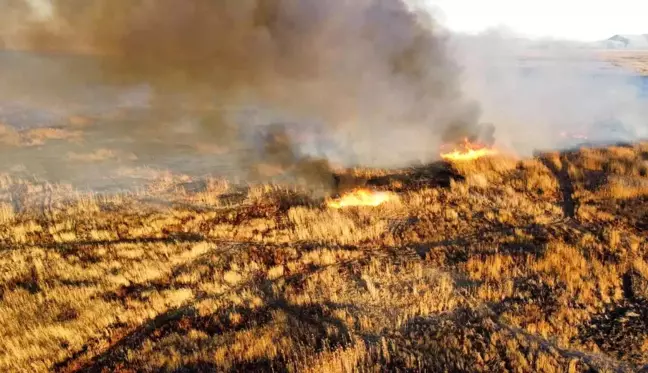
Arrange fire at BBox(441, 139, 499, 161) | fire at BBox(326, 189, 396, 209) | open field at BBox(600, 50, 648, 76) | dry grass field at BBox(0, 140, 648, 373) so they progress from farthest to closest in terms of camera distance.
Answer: open field at BBox(600, 50, 648, 76) < fire at BBox(441, 139, 499, 161) < fire at BBox(326, 189, 396, 209) < dry grass field at BBox(0, 140, 648, 373)

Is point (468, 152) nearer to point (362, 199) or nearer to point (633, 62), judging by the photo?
point (362, 199)

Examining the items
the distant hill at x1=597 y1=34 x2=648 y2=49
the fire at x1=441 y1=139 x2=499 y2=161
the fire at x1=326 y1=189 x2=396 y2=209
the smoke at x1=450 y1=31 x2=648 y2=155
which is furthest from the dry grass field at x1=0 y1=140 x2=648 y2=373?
the distant hill at x1=597 y1=34 x2=648 y2=49

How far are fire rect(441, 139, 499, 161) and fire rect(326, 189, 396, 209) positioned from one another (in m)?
3.23

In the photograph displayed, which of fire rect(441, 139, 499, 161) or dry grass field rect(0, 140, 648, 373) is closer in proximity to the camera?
dry grass field rect(0, 140, 648, 373)

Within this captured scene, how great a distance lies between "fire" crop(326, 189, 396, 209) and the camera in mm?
10758

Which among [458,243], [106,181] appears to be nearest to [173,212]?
[106,181]

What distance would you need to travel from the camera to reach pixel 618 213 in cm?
1005

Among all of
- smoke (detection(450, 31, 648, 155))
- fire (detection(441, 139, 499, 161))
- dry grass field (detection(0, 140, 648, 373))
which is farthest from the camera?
smoke (detection(450, 31, 648, 155))

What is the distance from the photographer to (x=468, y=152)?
13.7 meters

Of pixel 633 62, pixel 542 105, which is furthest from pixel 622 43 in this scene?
pixel 542 105

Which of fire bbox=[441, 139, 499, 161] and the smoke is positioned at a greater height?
the smoke

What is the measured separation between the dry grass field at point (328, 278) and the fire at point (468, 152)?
134 centimetres

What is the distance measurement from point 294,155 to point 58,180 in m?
6.66

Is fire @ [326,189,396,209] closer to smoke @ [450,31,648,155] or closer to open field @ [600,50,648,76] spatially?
smoke @ [450,31,648,155]
